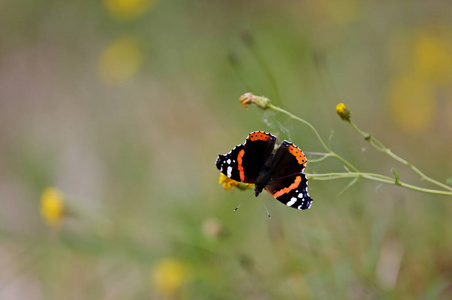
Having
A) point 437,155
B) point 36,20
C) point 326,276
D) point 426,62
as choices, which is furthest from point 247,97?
point 36,20

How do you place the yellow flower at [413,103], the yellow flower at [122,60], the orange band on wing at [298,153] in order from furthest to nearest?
the yellow flower at [122,60] < the yellow flower at [413,103] < the orange band on wing at [298,153]

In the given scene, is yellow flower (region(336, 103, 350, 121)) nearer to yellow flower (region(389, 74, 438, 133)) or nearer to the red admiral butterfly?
the red admiral butterfly

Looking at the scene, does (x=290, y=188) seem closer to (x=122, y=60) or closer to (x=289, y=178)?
(x=289, y=178)

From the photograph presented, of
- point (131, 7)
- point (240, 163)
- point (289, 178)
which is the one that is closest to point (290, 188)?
point (289, 178)

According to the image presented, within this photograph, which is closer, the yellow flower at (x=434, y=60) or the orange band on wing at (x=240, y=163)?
the orange band on wing at (x=240, y=163)

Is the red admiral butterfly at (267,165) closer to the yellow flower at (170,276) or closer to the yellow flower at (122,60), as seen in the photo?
the yellow flower at (170,276)

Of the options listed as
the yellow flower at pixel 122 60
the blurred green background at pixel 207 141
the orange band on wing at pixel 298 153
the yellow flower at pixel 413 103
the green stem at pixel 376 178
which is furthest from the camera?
the yellow flower at pixel 122 60

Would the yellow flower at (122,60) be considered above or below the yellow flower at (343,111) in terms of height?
above

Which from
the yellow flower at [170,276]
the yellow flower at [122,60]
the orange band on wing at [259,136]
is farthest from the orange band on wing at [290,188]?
the yellow flower at [122,60]
